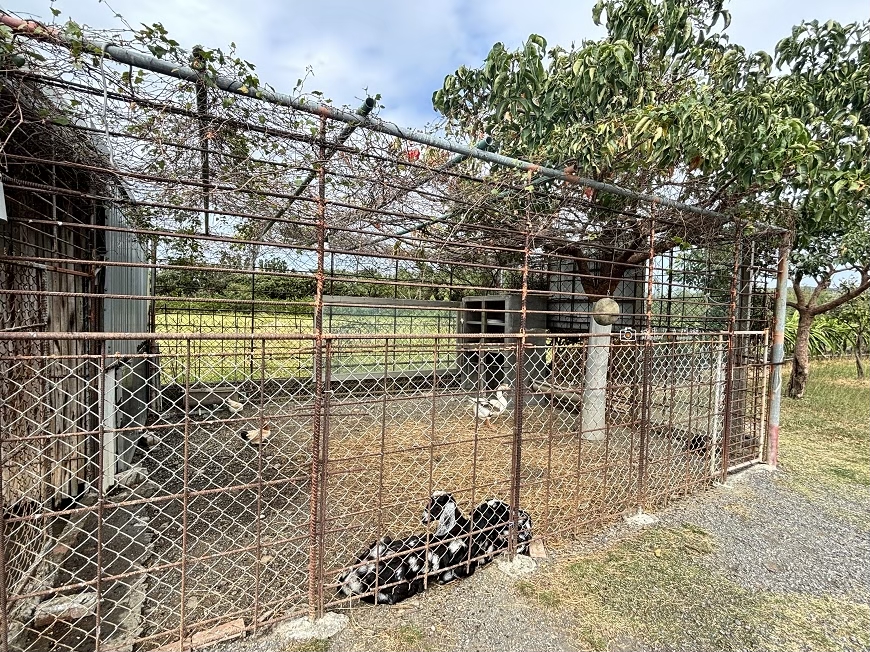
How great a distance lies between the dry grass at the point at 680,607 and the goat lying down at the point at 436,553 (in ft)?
1.03

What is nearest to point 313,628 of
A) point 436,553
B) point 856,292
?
point 436,553

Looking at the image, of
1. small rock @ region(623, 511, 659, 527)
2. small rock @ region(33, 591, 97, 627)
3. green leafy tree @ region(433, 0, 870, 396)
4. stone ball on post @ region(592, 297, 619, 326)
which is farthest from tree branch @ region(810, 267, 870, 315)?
small rock @ region(33, 591, 97, 627)

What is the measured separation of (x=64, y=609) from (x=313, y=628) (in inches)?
49.7

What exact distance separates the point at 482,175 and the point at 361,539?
2779mm

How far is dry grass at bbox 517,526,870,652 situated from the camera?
7.29 feet

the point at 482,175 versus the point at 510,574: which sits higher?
the point at 482,175

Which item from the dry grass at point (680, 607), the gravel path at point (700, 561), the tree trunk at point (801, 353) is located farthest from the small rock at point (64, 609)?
the tree trunk at point (801, 353)

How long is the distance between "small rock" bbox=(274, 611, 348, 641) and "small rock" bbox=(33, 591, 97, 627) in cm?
92

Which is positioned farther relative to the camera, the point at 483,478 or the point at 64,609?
the point at 483,478

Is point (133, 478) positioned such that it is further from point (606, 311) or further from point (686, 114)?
point (686, 114)

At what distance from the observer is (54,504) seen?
3189 millimetres

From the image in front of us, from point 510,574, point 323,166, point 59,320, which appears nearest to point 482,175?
point 323,166

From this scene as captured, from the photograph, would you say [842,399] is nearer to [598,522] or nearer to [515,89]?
[598,522]

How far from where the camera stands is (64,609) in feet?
7.06
